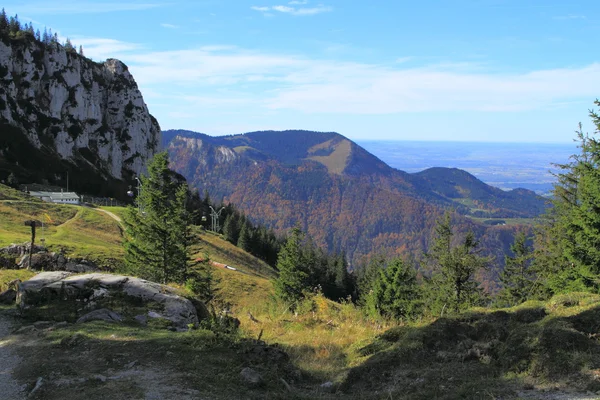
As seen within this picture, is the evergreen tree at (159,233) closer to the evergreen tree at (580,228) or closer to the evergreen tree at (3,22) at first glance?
the evergreen tree at (580,228)

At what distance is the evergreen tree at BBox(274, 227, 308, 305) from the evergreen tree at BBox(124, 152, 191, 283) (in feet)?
51.8

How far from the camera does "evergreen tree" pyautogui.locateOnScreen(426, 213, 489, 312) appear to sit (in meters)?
29.6

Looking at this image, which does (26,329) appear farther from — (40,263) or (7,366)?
(40,263)

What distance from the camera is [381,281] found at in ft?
108

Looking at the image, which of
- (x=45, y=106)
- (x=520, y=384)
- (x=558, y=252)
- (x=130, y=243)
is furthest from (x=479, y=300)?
(x=45, y=106)

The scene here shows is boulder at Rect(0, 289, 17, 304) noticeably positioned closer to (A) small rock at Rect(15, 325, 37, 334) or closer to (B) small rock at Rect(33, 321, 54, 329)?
(B) small rock at Rect(33, 321, 54, 329)

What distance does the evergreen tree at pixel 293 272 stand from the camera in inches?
1661

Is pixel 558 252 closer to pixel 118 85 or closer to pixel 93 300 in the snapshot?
pixel 93 300

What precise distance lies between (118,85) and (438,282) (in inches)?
6127

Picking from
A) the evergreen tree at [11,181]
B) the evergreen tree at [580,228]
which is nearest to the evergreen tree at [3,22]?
the evergreen tree at [11,181]

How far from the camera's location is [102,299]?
1290 cm

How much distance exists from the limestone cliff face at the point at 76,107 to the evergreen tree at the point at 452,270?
409ft

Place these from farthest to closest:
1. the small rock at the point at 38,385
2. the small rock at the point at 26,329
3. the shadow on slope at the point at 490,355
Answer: the small rock at the point at 26,329 → the small rock at the point at 38,385 → the shadow on slope at the point at 490,355

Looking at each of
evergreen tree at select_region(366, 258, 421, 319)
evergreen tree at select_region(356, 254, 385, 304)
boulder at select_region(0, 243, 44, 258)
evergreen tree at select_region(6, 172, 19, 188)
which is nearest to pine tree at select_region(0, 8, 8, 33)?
evergreen tree at select_region(6, 172, 19, 188)
